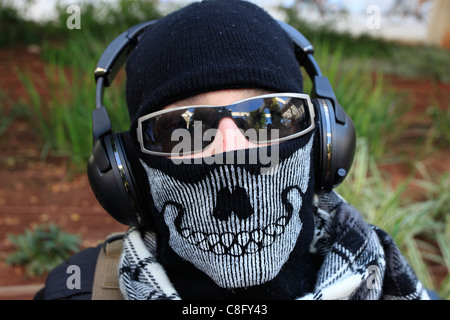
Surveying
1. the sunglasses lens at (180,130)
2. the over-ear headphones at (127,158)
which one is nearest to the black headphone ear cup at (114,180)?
the over-ear headphones at (127,158)

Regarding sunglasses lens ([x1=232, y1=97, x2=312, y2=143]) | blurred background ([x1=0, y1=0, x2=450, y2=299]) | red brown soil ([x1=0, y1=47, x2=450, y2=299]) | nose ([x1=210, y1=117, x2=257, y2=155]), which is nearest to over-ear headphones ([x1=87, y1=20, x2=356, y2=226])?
sunglasses lens ([x1=232, y1=97, x2=312, y2=143])

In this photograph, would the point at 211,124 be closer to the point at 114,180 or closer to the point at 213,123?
the point at 213,123

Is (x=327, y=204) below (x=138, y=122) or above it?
below

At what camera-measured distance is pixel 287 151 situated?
3.22 feet

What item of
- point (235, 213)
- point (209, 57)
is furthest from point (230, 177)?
point (209, 57)

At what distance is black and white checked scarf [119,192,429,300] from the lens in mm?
1036

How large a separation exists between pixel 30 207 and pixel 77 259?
148cm

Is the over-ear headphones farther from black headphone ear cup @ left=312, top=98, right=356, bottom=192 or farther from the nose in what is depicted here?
the nose

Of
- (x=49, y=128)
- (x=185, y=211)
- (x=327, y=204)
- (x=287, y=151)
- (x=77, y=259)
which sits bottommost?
(x=49, y=128)

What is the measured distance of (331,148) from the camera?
1.08 metres

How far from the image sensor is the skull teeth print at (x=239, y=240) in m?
0.94

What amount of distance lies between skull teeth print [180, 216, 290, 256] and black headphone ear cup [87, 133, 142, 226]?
0.19m

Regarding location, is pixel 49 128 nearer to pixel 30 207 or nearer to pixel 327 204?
pixel 30 207
